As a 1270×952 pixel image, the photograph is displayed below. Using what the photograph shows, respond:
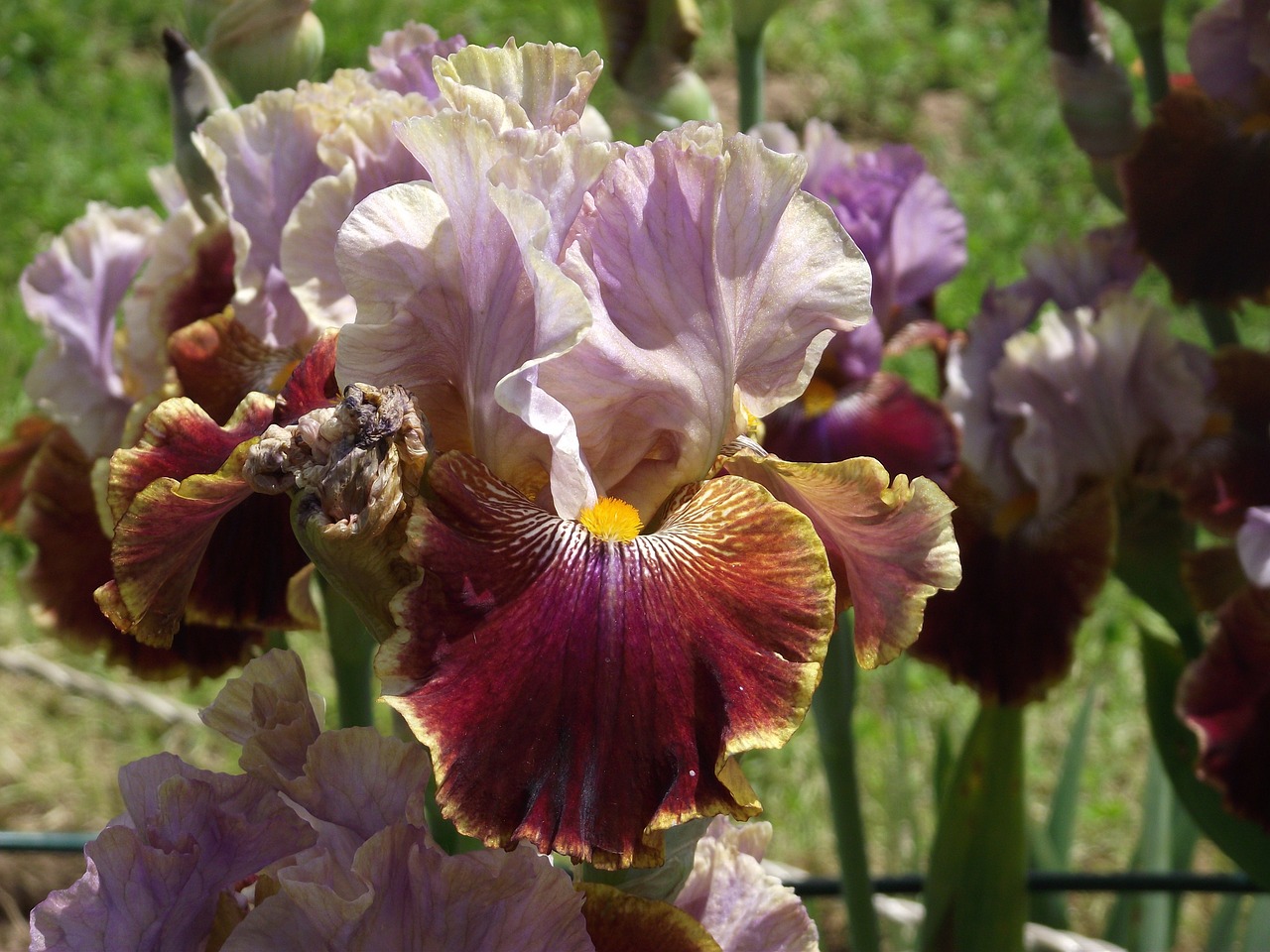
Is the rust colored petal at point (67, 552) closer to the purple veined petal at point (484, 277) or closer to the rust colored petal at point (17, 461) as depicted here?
the rust colored petal at point (17, 461)

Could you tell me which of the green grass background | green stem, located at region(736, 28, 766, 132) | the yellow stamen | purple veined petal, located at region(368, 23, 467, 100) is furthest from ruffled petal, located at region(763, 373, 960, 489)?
the green grass background

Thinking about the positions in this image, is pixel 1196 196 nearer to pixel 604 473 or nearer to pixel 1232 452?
pixel 1232 452

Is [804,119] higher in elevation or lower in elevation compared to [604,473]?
lower

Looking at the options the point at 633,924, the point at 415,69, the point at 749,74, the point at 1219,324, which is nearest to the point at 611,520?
the point at 633,924

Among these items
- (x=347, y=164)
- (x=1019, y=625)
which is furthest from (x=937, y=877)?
(x=347, y=164)

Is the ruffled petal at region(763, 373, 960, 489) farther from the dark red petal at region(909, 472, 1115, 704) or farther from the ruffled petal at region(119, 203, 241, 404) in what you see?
the ruffled petal at region(119, 203, 241, 404)

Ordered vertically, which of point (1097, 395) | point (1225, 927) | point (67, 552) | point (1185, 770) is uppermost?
point (1097, 395)

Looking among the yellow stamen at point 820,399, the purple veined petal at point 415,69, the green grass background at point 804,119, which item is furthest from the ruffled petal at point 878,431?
the green grass background at point 804,119
